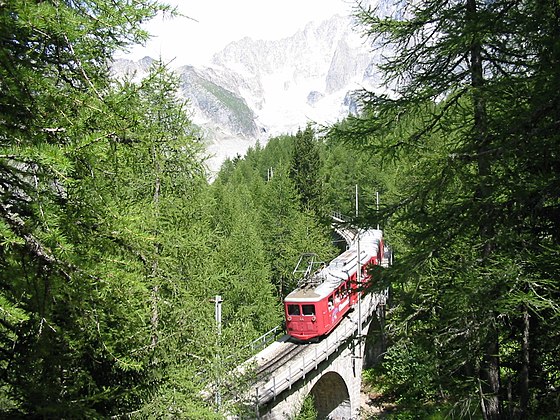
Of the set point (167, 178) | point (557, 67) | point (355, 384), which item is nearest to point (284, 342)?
point (355, 384)

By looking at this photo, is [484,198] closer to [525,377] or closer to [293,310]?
[525,377]

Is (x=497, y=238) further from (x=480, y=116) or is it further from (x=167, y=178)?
(x=167, y=178)

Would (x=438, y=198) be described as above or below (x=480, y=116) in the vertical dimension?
below

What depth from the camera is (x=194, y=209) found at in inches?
350

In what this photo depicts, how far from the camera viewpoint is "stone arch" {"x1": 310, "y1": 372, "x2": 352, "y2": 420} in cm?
1953

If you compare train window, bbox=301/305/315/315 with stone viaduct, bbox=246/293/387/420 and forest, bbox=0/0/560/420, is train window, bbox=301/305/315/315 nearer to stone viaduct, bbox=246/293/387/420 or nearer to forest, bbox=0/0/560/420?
stone viaduct, bbox=246/293/387/420

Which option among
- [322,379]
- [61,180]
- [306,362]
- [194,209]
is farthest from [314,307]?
[61,180]

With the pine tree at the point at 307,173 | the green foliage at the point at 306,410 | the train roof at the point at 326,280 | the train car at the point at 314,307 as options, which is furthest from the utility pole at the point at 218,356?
the pine tree at the point at 307,173

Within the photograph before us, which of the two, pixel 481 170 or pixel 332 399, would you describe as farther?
pixel 332 399

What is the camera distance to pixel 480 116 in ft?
16.9

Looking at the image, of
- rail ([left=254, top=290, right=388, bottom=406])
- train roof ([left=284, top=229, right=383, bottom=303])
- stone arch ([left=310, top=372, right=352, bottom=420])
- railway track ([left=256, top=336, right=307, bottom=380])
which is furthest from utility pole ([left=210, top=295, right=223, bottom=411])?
stone arch ([left=310, top=372, right=352, bottom=420])

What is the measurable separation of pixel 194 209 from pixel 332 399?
14917 mm

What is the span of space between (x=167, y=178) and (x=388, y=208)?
4579 mm

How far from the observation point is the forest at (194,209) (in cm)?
298
